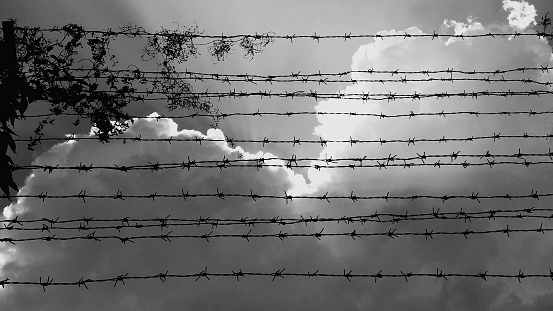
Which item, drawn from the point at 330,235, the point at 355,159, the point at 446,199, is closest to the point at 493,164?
the point at 446,199

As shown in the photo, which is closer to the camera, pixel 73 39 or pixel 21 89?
pixel 21 89

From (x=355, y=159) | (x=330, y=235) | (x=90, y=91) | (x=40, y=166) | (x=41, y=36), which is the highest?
(x=41, y=36)

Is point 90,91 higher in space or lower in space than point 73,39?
lower

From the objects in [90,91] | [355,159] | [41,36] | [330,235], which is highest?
[41,36]

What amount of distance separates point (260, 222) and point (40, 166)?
2262 mm

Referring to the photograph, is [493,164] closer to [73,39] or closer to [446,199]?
[446,199]

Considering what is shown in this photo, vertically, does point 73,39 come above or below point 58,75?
above

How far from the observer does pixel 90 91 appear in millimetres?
6496

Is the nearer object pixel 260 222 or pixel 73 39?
pixel 260 222

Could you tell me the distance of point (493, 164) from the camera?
20.9 feet

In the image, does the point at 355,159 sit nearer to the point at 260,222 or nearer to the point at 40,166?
the point at 260,222

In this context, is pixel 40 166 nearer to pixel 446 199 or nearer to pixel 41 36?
pixel 41 36

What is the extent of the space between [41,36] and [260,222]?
124 inches

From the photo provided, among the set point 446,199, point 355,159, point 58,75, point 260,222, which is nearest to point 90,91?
point 58,75
